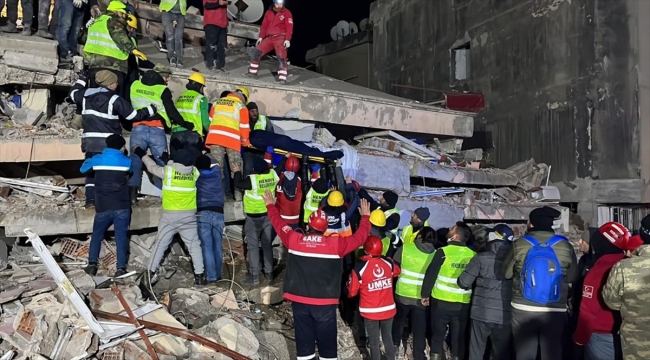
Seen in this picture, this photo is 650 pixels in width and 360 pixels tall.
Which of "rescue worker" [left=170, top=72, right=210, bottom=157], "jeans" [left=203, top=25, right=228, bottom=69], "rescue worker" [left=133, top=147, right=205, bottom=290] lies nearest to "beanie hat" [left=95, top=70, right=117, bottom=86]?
"rescue worker" [left=170, top=72, right=210, bottom=157]

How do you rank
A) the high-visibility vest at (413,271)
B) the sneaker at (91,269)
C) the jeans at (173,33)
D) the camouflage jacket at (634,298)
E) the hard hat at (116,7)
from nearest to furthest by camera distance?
the camouflage jacket at (634,298), the high-visibility vest at (413,271), the sneaker at (91,269), the hard hat at (116,7), the jeans at (173,33)

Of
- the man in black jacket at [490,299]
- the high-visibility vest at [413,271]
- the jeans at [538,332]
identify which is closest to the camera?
the jeans at [538,332]

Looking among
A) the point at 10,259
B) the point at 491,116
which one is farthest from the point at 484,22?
the point at 10,259

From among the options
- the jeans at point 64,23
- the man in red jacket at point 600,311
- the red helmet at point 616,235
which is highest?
the jeans at point 64,23

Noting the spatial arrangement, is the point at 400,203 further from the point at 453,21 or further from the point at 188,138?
the point at 453,21

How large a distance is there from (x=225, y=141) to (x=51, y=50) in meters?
2.96

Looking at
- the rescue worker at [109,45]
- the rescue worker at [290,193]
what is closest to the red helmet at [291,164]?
the rescue worker at [290,193]

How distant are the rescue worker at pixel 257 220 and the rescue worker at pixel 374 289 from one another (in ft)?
5.63

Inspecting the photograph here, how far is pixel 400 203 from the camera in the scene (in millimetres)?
10117

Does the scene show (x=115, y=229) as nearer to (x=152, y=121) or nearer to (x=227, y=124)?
(x=152, y=121)

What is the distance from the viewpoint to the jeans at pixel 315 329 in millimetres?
5688

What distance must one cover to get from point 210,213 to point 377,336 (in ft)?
8.60

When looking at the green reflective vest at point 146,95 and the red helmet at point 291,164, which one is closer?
the red helmet at point 291,164

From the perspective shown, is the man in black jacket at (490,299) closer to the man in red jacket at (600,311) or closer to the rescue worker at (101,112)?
the man in red jacket at (600,311)
